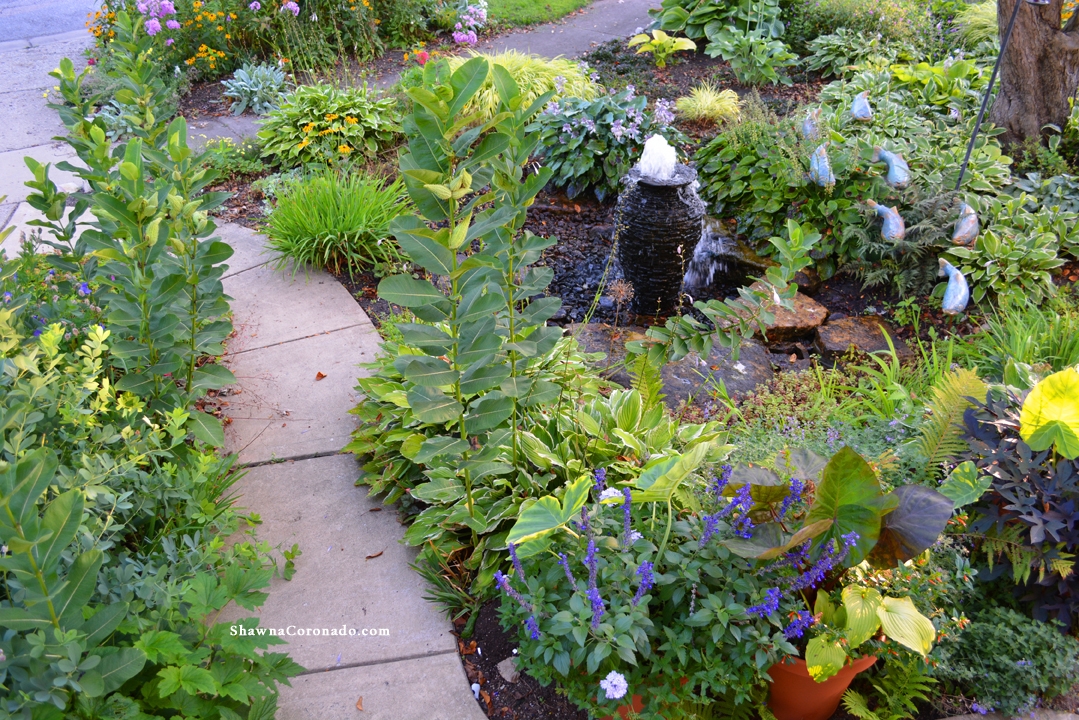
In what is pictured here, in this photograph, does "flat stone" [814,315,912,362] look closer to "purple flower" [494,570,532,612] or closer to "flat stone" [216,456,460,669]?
"flat stone" [216,456,460,669]

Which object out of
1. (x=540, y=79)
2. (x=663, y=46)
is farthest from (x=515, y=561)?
(x=663, y=46)

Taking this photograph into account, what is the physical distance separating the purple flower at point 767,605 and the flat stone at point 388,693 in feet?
2.91

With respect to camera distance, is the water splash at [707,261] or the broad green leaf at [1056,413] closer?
the broad green leaf at [1056,413]

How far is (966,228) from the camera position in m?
4.32

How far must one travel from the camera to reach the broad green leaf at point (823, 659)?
1894 mm

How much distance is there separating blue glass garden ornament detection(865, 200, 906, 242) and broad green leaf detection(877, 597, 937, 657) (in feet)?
10.2

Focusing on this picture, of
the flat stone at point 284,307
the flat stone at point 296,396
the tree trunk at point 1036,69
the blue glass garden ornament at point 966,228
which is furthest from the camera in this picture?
the tree trunk at point 1036,69

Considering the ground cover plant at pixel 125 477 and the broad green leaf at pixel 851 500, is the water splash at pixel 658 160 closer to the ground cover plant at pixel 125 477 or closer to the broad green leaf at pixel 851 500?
the ground cover plant at pixel 125 477

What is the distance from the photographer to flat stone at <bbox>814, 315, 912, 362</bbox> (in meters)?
4.25

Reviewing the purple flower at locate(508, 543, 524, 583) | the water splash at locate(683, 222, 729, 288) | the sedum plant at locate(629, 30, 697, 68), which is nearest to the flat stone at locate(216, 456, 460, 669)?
the purple flower at locate(508, 543, 524, 583)

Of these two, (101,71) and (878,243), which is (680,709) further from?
(101,71)

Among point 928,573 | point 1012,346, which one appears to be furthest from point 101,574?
point 1012,346

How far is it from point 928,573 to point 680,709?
822mm

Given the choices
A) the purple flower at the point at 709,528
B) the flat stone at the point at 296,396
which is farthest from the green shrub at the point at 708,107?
the purple flower at the point at 709,528
